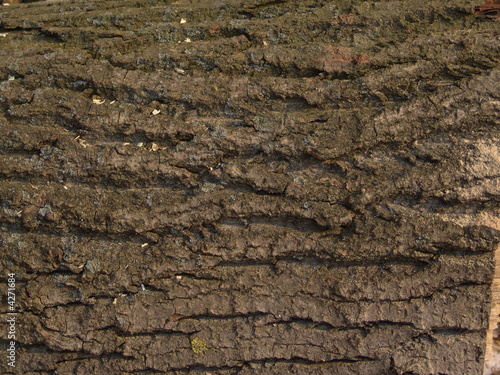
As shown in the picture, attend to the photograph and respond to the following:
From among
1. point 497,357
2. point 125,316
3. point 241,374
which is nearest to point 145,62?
point 125,316

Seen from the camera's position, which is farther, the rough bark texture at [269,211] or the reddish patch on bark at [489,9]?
the reddish patch on bark at [489,9]

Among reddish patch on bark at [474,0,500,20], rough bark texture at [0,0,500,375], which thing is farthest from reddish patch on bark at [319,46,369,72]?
reddish patch on bark at [474,0,500,20]

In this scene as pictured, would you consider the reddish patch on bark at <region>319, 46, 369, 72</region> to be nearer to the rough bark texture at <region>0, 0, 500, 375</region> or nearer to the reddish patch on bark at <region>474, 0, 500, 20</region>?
the rough bark texture at <region>0, 0, 500, 375</region>

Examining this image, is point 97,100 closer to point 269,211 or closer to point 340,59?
point 269,211

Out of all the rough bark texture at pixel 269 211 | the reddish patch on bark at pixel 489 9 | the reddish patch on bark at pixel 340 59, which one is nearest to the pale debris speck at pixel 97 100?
the rough bark texture at pixel 269 211

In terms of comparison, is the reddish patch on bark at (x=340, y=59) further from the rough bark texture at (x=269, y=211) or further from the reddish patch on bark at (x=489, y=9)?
the reddish patch on bark at (x=489, y=9)
